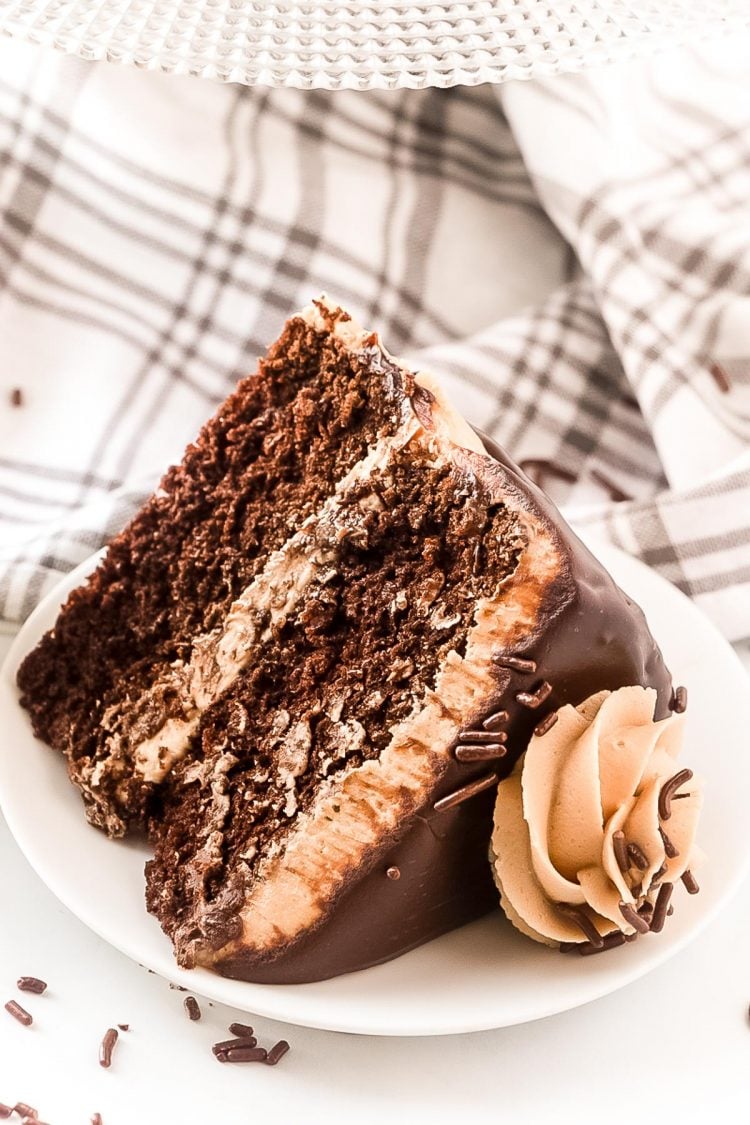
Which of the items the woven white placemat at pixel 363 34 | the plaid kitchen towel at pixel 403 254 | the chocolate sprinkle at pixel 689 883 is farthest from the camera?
the plaid kitchen towel at pixel 403 254

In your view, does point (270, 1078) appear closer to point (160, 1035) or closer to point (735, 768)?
point (160, 1035)

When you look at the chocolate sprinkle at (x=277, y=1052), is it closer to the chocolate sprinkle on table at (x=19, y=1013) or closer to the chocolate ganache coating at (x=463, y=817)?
the chocolate ganache coating at (x=463, y=817)

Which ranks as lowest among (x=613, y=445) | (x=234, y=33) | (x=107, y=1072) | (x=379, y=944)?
(x=107, y=1072)

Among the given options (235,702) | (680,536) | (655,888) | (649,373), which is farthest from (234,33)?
(649,373)

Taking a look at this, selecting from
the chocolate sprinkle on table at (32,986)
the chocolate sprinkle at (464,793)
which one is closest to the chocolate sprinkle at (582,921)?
the chocolate sprinkle at (464,793)

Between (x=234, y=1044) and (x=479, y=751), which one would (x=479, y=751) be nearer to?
(x=479, y=751)

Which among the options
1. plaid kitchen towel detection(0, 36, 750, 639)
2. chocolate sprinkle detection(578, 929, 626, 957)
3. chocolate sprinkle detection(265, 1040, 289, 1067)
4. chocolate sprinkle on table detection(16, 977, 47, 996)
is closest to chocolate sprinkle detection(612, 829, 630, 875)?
chocolate sprinkle detection(578, 929, 626, 957)
